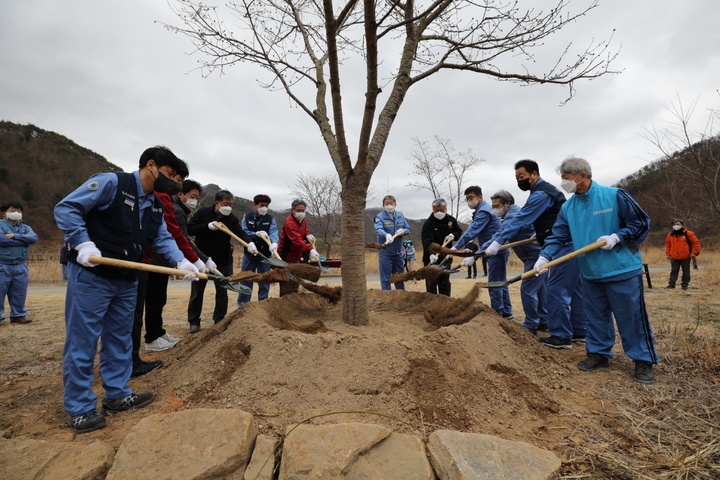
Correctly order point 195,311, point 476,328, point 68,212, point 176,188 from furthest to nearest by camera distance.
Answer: point 195,311
point 476,328
point 176,188
point 68,212

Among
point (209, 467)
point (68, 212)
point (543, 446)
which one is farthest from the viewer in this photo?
point (68, 212)

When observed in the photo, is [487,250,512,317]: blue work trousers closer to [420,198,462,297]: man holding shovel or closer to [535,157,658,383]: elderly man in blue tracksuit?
[420,198,462,297]: man holding shovel

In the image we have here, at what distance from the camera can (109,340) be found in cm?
279

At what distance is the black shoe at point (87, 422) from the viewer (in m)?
2.34

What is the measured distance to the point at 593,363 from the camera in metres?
3.38

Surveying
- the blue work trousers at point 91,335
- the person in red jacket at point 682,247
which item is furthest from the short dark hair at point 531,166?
the person in red jacket at point 682,247

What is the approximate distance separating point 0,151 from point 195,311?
5493 cm

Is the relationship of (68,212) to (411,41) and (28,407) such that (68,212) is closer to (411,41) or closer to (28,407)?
(28,407)

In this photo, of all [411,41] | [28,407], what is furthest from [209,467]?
[411,41]

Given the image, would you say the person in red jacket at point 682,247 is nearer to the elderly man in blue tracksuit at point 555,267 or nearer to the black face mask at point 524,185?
the elderly man in blue tracksuit at point 555,267

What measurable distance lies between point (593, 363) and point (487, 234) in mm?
2958

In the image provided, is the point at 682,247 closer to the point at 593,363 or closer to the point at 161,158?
the point at 593,363

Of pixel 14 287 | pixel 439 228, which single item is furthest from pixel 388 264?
pixel 14 287

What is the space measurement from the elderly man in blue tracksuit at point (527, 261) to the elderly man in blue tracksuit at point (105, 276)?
13.0 ft
